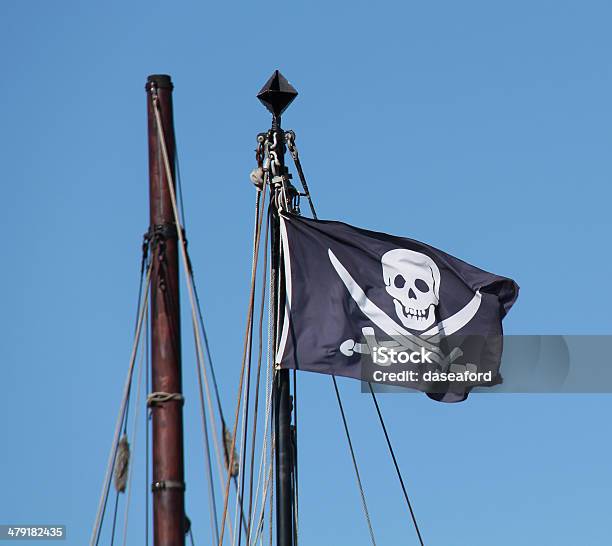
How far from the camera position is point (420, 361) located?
17.6 metres

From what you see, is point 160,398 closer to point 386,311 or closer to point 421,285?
point 386,311

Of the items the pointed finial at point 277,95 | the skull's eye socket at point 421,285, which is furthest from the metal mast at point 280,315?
the skull's eye socket at point 421,285

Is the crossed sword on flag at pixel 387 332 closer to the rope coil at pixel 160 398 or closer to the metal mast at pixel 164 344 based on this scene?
the metal mast at pixel 164 344

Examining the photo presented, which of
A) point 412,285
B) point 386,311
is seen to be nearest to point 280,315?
point 386,311

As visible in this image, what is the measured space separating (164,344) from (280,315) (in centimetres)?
171

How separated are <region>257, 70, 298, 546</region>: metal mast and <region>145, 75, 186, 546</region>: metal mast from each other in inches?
48.3

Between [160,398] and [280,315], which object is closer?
[160,398]

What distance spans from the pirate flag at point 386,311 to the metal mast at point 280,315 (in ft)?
0.60

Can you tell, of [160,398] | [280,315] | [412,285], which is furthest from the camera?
[412,285]

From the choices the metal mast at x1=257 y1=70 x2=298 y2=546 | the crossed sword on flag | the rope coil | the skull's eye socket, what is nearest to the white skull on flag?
the skull's eye socket

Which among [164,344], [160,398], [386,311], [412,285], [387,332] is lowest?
[160,398]

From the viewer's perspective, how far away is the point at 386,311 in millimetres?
17766

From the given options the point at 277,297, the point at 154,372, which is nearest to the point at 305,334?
the point at 277,297

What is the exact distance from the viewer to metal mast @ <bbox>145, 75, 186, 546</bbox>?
619 inches
